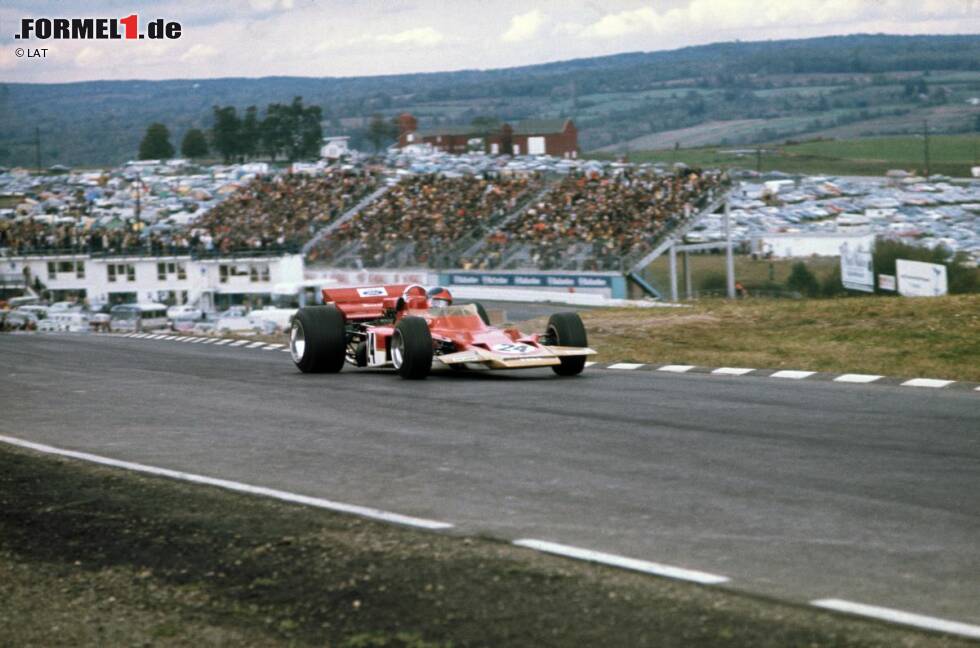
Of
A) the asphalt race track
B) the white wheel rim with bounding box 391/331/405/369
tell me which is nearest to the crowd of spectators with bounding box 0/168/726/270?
the white wheel rim with bounding box 391/331/405/369

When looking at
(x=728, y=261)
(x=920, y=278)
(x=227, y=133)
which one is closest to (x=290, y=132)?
(x=227, y=133)

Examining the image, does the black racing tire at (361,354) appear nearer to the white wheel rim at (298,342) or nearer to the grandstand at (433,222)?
the white wheel rim at (298,342)

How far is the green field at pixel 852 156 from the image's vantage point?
11931cm

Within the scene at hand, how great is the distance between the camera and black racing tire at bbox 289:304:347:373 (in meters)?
18.3

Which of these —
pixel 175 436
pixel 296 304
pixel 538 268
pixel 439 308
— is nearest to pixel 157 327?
pixel 296 304

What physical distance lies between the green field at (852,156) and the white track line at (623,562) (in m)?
106

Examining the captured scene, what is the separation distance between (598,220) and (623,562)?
47929mm

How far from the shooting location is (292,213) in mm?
70062

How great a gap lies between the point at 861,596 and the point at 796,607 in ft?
1.17

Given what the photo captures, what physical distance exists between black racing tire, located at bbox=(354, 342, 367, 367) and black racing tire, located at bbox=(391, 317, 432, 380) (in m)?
2.14

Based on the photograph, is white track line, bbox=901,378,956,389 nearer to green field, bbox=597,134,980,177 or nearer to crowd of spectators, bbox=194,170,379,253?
crowd of spectators, bbox=194,170,379,253

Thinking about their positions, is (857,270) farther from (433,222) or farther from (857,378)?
(857,378)

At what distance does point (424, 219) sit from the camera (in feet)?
202

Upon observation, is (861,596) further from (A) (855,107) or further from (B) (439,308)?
(A) (855,107)
